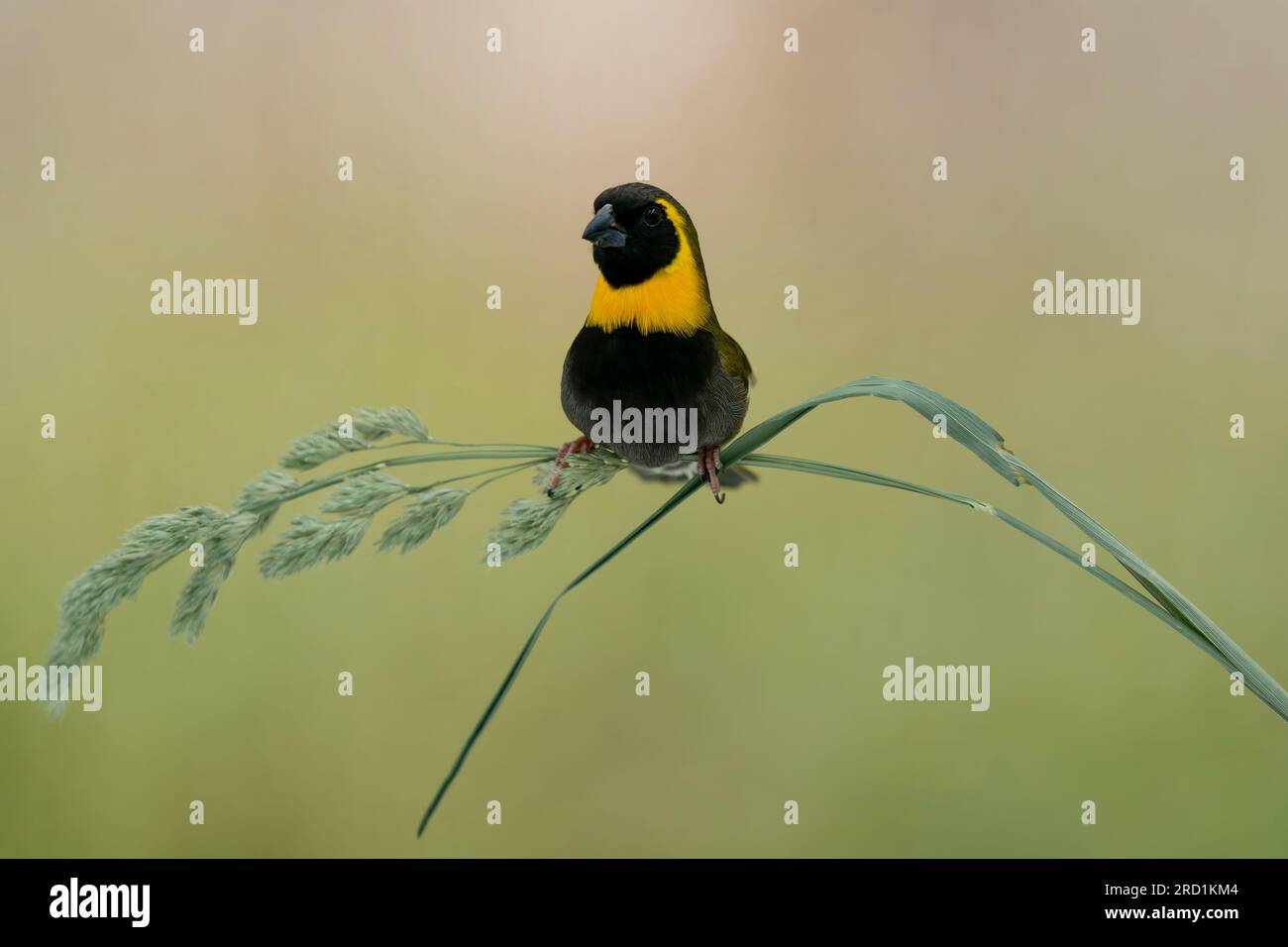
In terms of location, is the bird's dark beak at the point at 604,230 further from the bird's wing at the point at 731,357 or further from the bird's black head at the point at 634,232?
the bird's wing at the point at 731,357

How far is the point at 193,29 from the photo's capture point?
249 centimetres

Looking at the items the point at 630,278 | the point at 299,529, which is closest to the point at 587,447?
the point at 630,278

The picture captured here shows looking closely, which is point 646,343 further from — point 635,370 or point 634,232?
point 634,232

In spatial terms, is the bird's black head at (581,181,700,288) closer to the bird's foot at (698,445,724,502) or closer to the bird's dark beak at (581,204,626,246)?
the bird's dark beak at (581,204,626,246)

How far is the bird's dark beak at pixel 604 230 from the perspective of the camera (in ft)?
4.80

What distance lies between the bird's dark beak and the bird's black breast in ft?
0.46

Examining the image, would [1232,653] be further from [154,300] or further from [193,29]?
[193,29]

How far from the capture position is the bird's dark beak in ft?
4.80

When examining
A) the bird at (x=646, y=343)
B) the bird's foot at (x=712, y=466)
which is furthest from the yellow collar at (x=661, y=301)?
the bird's foot at (x=712, y=466)

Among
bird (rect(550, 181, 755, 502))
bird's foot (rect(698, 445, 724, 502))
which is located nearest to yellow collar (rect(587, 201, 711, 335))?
bird (rect(550, 181, 755, 502))

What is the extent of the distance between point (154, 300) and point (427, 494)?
5.47 ft

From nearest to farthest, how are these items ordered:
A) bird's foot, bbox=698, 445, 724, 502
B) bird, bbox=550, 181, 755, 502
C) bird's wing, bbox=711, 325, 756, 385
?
bird's foot, bbox=698, 445, 724, 502
bird, bbox=550, 181, 755, 502
bird's wing, bbox=711, 325, 756, 385

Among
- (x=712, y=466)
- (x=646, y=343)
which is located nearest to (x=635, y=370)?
(x=646, y=343)

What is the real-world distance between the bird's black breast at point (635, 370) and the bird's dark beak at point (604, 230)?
0.14m
